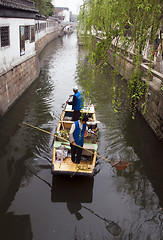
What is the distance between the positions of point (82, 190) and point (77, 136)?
5.34ft

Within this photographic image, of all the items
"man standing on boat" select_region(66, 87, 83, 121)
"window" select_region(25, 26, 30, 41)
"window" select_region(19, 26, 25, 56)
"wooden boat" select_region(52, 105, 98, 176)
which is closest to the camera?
"wooden boat" select_region(52, 105, 98, 176)

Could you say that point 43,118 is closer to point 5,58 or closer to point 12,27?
point 5,58

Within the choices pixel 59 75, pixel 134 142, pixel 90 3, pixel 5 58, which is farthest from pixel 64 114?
pixel 59 75

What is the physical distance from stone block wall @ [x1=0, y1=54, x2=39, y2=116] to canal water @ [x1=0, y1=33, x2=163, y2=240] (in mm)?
923

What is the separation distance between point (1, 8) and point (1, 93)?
3674 millimetres

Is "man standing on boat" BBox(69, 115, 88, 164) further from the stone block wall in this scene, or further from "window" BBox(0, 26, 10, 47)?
"window" BBox(0, 26, 10, 47)

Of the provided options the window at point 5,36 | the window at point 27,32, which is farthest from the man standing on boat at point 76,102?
the window at point 27,32

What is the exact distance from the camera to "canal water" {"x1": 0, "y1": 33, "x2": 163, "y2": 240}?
18.3 ft

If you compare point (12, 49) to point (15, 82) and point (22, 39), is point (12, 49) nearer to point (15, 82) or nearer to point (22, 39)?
point (15, 82)

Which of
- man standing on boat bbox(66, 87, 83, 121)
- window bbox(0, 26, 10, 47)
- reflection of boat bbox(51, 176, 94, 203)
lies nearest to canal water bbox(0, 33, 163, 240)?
reflection of boat bbox(51, 176, 94, 203)

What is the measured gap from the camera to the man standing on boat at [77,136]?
6.57 metres

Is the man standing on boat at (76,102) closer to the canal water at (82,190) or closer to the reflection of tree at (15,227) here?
the canal water at (82,190)

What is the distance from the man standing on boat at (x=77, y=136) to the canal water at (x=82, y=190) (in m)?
0.75

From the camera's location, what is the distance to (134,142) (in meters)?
9.87
